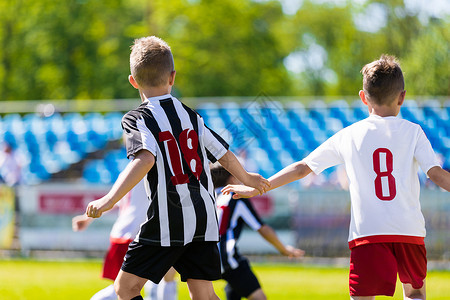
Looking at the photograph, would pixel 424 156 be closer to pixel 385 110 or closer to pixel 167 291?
pixel 385 110

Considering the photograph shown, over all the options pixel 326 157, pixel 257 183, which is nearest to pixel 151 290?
pixel 257 183

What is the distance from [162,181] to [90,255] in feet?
29.9

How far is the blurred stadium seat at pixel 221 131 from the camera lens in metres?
13.3

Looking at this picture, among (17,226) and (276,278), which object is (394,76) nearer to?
(276,278)

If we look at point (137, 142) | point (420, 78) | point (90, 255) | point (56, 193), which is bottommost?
point (90, 255)

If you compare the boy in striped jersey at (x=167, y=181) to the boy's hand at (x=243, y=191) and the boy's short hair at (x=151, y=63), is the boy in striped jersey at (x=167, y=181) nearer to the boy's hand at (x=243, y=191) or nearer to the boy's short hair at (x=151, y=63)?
the boy's short hair at (x=151, y=63)

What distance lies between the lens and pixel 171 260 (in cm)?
396

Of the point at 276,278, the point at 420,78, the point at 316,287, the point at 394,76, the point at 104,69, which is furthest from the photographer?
the point at 104,69

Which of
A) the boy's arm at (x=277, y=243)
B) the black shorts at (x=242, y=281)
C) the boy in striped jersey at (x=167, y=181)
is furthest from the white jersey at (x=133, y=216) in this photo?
the boy in striped jersey at (x=167, y=181)

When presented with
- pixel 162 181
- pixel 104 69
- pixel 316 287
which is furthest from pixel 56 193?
pixel 104 69

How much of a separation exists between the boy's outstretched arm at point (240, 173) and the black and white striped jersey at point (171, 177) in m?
0.18

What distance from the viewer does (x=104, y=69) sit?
36250 mm

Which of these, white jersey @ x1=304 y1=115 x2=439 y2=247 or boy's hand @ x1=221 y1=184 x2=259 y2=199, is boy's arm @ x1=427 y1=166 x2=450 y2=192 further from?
boy's hand @ x1=221 y1=184 x2=259 y2=199

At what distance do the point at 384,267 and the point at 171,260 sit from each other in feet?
3.97
